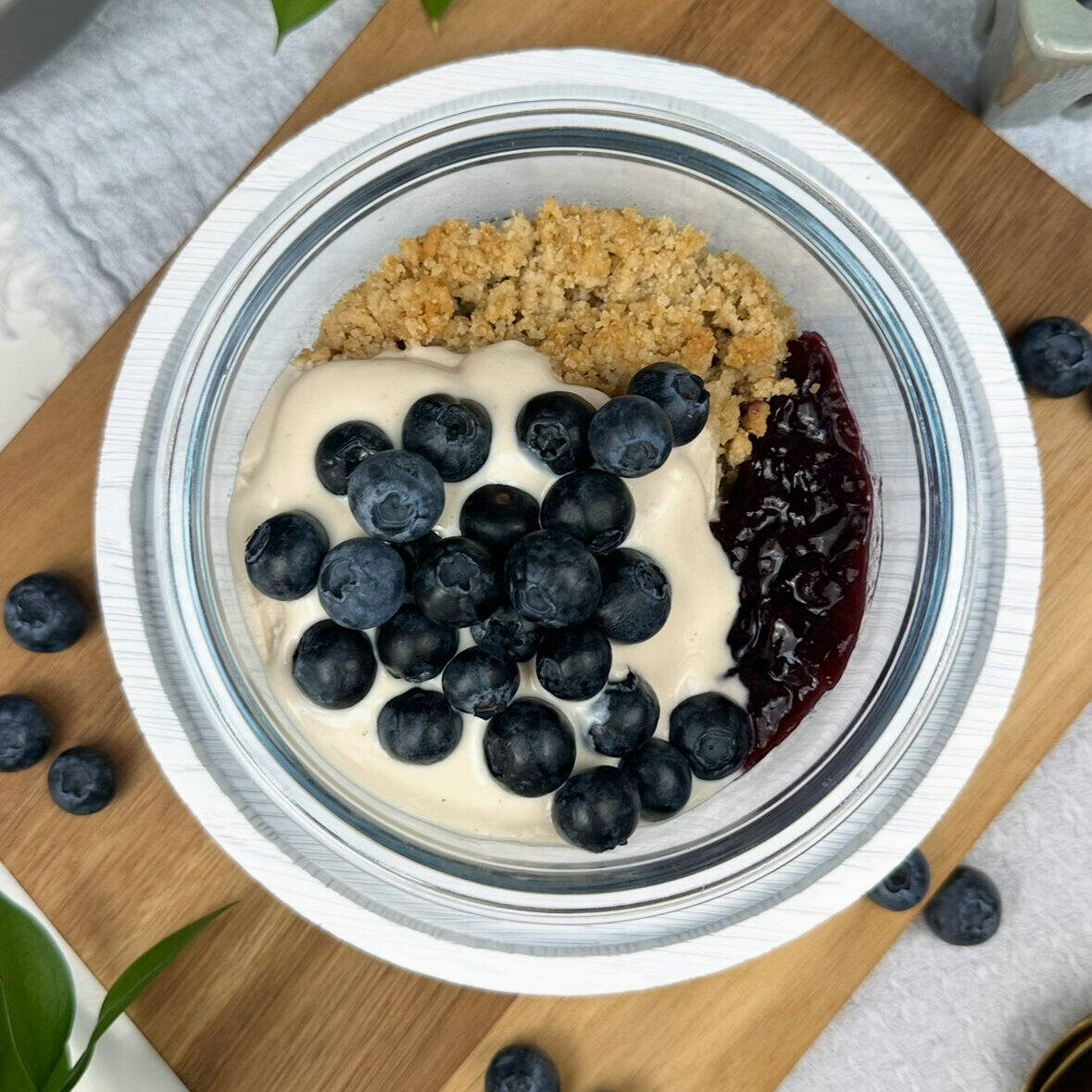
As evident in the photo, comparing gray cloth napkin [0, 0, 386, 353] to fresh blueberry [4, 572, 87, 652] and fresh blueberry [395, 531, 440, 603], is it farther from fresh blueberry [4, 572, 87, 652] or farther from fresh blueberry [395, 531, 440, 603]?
fresh blueberry [395, 531, 440, 603]

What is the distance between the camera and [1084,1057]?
1279 millimetres

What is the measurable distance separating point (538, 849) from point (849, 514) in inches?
15.4

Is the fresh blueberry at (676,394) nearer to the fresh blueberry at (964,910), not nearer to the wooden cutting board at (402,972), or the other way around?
the wooden cutting board at (402,972)

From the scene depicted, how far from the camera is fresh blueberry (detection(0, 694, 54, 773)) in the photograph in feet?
3.34

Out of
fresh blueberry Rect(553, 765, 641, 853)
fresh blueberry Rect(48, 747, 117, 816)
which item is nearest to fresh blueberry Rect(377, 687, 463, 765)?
fresh blueberry Rect(553, 765, 641, 853)

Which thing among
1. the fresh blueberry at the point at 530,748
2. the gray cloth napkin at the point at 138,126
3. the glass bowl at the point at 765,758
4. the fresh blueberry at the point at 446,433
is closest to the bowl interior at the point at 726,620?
the glass bowl at the point at 765,758

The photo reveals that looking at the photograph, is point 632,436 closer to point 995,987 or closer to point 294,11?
point 294,11

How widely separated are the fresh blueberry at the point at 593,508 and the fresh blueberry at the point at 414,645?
121mm

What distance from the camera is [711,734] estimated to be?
84cm

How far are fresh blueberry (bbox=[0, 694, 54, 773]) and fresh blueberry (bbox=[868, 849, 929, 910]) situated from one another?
84 centimetres

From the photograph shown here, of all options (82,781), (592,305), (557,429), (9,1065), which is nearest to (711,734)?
(557,429)

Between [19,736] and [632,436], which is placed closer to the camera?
[632,436]

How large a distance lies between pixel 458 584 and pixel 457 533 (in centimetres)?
9

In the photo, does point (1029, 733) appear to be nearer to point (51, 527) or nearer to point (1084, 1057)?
point (1084, 1057)
